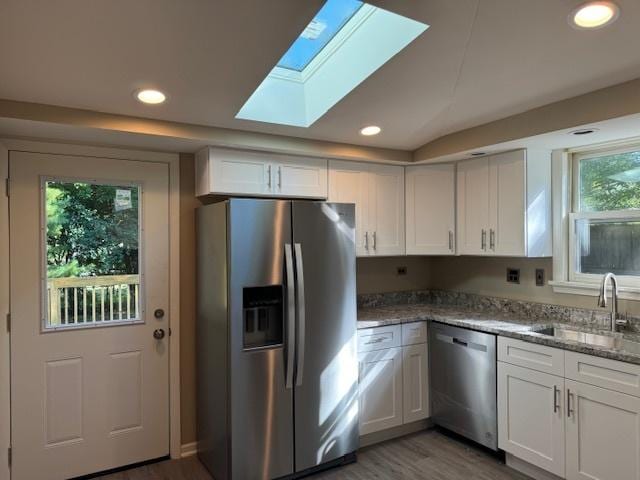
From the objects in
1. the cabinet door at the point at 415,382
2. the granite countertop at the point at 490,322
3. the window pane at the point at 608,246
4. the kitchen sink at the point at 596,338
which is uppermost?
the window pane at the point at 608,246

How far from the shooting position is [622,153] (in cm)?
282

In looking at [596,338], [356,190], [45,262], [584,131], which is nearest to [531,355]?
[596,338]

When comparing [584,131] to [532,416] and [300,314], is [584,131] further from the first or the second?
[300,314]

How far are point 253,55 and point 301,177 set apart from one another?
1.25 m

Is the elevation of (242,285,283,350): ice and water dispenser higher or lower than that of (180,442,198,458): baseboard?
higher

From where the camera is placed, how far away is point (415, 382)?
10.7 ft

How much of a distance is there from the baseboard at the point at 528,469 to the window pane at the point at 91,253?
2.58 metres

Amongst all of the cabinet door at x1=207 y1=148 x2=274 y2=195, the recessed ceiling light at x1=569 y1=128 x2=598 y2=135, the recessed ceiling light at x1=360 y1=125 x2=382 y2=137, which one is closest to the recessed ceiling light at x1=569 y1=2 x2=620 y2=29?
the recessed ceiling light at x1=569 y1=128 x2=598 y2=135

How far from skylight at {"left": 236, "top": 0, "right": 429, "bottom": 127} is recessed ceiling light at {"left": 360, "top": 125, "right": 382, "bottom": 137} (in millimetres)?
386

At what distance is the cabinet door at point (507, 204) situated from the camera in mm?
2992

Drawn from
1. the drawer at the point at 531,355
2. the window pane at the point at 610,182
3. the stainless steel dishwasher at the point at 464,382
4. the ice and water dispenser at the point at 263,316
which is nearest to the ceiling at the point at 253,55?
the window pane at the point at 610,182

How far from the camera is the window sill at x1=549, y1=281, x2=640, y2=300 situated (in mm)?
2682

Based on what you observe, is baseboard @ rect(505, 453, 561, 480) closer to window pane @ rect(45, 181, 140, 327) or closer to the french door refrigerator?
the french door refrigerator

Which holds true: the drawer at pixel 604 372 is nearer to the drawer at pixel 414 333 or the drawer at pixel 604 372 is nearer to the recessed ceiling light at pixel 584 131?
the drawer at pixel 414 333
